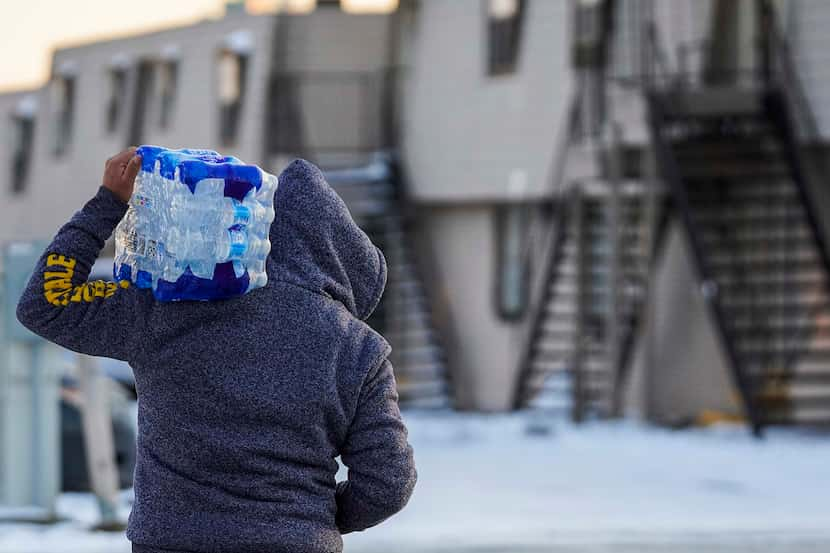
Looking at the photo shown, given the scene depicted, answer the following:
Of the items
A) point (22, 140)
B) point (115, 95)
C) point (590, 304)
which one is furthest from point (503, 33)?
point (22, 140)

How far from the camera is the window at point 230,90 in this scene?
2592 cm

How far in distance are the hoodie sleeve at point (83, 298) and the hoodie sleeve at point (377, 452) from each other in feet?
1.50

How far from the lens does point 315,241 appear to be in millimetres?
3469

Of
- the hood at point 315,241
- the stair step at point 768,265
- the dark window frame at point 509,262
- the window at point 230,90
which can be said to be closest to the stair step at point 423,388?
the dark window frame at point 509,262

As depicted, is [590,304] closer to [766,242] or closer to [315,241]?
[766,242]

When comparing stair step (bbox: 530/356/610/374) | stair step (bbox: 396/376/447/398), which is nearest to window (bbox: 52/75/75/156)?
stair step (bbox: 396/376/447/398)

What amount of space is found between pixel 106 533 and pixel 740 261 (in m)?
9.55

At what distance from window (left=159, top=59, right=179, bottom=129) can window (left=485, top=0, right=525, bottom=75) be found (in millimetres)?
6688

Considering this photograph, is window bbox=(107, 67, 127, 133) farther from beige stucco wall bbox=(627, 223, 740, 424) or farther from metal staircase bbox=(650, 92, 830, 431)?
metal staircase bbox=(650, 92, 830, 431)

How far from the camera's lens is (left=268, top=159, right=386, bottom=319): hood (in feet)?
11.2

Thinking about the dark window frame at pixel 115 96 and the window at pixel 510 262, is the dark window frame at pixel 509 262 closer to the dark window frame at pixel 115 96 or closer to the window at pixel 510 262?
the window at pixel 510 262

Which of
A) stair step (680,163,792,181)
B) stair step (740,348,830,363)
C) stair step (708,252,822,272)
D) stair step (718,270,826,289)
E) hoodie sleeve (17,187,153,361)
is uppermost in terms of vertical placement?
hoodie sleeve (17,187,153,361)

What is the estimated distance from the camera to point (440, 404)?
22.8 m

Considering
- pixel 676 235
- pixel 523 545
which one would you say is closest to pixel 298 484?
pixel 523 545
